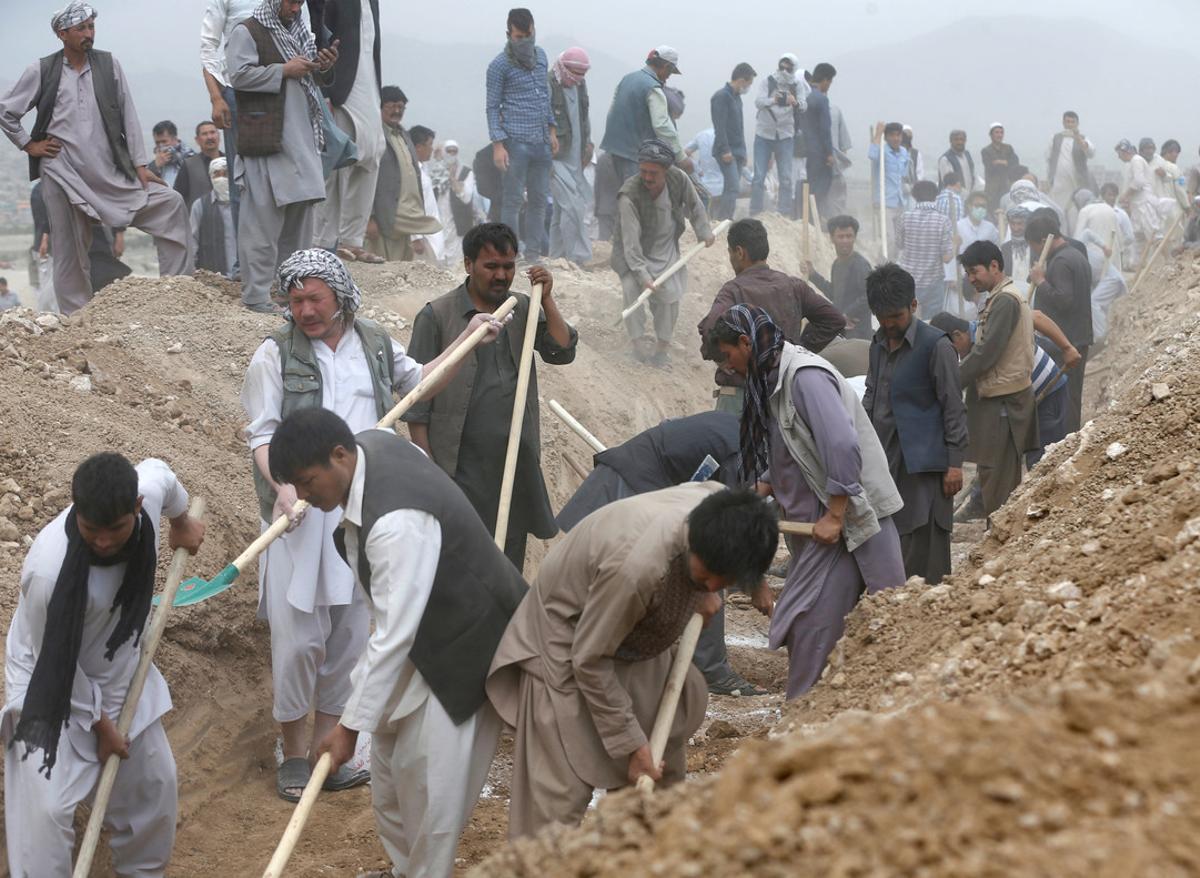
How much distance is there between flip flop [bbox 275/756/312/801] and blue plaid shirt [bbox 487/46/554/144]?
686cm

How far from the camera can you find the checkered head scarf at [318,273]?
4938mm

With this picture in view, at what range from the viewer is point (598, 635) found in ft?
11.6

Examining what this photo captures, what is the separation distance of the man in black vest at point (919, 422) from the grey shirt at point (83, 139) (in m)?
4.29

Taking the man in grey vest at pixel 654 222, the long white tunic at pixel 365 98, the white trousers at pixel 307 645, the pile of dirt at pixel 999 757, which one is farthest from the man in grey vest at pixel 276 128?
the pile of dirt at pixel 999 757

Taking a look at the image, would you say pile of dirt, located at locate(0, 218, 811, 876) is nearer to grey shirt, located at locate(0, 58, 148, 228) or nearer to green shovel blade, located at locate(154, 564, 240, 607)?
grey shirt, located at locate(0, 58, 148, 228)

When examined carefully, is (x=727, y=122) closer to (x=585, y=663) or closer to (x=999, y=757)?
(x=585, y=663)

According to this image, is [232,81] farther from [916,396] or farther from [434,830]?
[434,830]

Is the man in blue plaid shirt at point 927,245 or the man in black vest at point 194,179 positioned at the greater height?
the man in black vest at point 194,179

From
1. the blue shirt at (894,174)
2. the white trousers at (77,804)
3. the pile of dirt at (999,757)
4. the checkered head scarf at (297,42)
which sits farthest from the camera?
the blue shirt at (894,174)

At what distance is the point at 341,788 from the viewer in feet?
17.0

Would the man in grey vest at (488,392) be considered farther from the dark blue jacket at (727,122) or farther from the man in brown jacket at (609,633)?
the dark blue jacket at (727,122)

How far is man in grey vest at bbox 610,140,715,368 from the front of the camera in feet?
30.4

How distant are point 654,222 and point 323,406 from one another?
5233 mm

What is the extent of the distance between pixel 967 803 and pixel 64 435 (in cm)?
500
